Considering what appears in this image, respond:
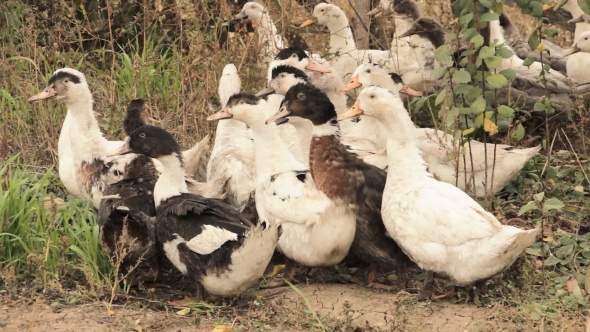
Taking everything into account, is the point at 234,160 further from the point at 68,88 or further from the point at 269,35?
the point at 269,35

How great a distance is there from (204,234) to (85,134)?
1784 mm

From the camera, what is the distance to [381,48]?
977 centimetres

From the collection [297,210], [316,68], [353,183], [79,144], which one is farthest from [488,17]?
[79,144]

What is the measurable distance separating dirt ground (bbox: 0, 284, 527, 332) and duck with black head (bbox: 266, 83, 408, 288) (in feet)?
1.13

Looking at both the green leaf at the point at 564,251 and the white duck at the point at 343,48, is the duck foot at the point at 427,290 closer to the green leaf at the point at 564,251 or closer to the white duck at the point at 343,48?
the green leaf at the point at 564,251

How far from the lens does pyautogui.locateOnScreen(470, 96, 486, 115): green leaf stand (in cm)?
624

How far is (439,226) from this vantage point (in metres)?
5.46

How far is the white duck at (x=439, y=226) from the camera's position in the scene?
5.33 meters

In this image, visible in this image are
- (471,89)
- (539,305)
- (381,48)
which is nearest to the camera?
(539,305)

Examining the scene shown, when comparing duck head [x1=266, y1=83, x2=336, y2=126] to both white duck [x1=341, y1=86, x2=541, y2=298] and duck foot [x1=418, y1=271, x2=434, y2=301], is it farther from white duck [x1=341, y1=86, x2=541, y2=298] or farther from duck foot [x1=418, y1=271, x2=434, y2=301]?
duck foot [x1=418, y1=271, x2=434, y2=301]

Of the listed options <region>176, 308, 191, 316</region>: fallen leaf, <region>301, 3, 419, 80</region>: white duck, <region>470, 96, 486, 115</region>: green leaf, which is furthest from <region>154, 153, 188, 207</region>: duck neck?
<region>301, 3, 419, 80</region>: white duck

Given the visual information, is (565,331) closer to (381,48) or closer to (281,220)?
(281,220)

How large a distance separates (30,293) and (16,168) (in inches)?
69.0

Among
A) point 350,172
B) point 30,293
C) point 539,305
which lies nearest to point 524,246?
point 539,305
